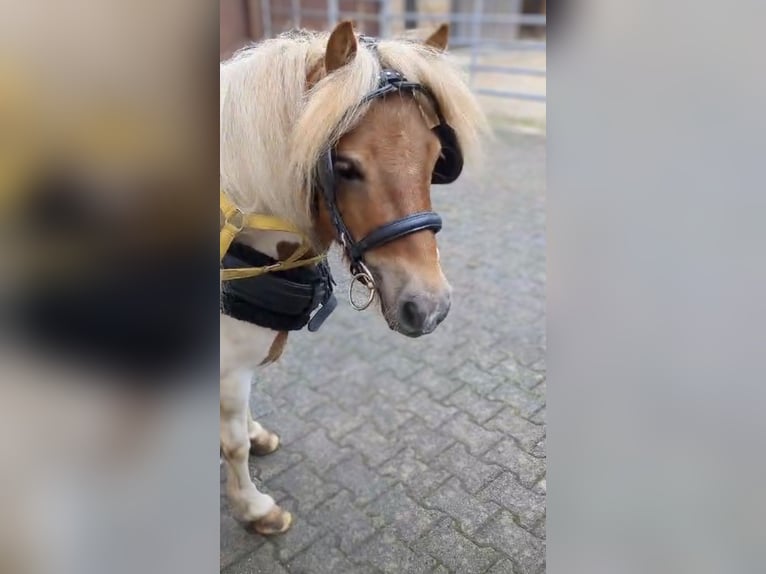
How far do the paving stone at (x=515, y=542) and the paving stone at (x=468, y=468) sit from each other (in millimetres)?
165

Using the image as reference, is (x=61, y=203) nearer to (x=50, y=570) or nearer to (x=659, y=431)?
(x=50, y=570)

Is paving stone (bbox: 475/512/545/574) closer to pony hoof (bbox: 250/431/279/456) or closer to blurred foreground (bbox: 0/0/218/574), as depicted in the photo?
pony hoof (bbox: 250/431/279/456)

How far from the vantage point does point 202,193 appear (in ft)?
2.17

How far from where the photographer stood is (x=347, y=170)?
1300mm

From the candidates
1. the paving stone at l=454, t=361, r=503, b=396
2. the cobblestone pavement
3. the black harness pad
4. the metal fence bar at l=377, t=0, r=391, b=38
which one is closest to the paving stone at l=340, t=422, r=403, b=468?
the cobblestone pavement

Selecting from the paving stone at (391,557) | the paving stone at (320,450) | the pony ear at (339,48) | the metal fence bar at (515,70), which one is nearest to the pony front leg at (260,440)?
the paving stone at (320,450)

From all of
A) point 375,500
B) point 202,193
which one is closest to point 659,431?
point 202,193

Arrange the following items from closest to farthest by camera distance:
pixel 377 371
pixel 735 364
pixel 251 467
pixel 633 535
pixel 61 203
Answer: pixel 61 203
pixel 735 364
pixel 633 535
pixel 251 467
pixel 377 371

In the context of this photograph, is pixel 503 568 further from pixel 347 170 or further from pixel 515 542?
pixel 347 170

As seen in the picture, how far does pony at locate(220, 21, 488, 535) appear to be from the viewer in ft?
4.19

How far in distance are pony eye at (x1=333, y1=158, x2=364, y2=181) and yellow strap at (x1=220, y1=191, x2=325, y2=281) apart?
24 centimetres

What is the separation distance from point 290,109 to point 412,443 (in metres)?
1.54

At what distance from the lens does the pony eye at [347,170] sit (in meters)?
1.29

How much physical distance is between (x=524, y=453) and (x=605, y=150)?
5.83 feet
